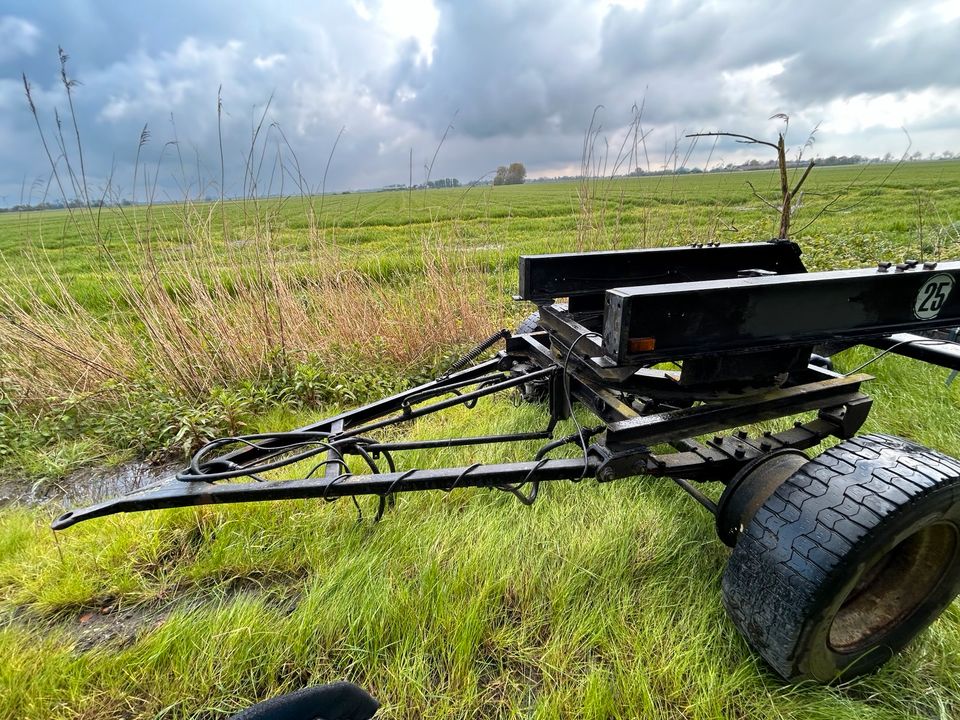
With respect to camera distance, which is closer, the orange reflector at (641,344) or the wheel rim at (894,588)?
the orange reflector at (641,344)

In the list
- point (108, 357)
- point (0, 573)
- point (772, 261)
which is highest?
point (772, 261)

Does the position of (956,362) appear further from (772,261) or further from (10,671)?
(10,671)

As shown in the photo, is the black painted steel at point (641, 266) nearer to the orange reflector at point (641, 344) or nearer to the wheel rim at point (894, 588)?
the orange reflector at point (641, 344)

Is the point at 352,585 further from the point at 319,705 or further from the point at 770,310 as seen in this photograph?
the point at 770,310

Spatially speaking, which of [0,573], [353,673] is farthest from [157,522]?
[353,673]

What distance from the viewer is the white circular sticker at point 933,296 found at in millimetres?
1606

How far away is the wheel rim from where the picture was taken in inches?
67.4

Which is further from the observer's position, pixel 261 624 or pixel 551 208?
pixel 551 208

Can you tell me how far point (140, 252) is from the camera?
4254mm

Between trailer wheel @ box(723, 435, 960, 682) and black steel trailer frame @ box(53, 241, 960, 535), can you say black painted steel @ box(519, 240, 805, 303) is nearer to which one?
black steel trailer frame @ box(53, 241, 960, 535)

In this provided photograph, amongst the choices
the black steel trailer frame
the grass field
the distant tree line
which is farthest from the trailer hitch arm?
the distant tree line

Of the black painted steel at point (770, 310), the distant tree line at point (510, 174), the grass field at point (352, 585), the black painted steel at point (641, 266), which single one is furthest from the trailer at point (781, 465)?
the distant tree line at point (510, 174)

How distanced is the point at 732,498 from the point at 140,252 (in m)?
4.68

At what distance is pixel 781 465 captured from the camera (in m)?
1.86
